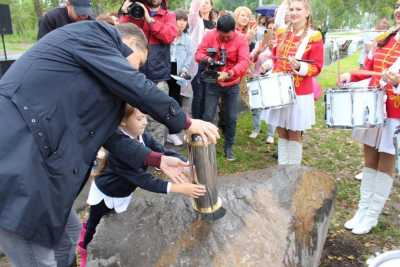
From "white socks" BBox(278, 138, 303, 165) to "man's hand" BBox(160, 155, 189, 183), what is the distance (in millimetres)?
2141

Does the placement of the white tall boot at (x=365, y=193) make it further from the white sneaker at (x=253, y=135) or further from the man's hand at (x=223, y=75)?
the white sneaker at (x=253, y=135)

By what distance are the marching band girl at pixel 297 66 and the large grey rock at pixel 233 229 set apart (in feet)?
4.02

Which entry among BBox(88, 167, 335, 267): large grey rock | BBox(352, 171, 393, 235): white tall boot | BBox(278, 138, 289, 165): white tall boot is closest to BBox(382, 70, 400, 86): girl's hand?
BBox(352, 171, 393, 235): white tall boot

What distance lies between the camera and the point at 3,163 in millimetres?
1556

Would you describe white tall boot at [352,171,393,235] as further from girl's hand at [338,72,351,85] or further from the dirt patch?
girl's hand at [338,72,351,85]

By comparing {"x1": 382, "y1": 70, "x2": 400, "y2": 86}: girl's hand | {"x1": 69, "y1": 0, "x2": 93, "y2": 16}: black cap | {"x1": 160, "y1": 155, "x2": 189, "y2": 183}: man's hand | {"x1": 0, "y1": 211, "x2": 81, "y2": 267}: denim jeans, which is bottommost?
{"x1": 0, "y1": 211, "x2": 81, "y2": 267}: denim jeans

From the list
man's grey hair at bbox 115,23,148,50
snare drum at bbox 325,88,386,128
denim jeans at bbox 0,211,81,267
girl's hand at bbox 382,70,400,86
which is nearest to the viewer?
denim jeans at bbox 0,211,81,267

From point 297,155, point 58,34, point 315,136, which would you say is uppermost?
point 58,34

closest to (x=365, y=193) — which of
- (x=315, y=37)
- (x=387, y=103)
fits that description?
(x=387, y=103)

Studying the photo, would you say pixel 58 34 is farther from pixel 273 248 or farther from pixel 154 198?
pixel 273 248

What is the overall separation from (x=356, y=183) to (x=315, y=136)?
1918mm

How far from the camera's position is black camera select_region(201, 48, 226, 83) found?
4.80 m

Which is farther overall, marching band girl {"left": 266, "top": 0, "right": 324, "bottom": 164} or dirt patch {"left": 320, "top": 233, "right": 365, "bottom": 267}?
marching band girl {"left": 266, "top": 0, "right": 324, "bottom": 164}

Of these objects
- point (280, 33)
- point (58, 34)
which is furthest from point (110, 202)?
point (280, 33)
